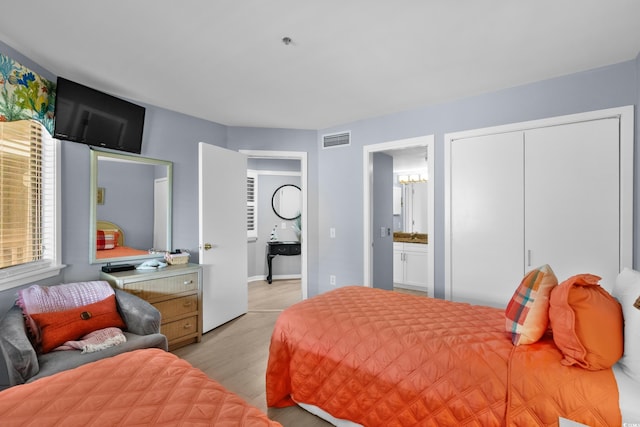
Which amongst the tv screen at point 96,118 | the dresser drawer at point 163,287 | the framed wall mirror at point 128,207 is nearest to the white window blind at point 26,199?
the tv screen at point 96,118

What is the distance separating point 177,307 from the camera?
9.82 feet

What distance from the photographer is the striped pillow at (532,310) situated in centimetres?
155

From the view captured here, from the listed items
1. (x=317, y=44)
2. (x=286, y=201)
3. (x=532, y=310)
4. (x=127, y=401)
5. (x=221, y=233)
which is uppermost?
(x=317, y=44)

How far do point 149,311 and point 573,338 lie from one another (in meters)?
2.61

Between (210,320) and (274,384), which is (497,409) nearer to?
(274,384)

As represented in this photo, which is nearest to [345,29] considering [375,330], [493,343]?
[375,330]

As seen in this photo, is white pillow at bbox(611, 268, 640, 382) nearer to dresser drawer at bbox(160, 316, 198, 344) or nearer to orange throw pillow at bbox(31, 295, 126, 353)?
orange throw pillow at bbox(31, 295, 126, 353)

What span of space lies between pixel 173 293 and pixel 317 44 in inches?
99.2

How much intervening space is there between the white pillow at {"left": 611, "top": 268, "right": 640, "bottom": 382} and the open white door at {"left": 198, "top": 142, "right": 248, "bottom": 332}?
327 cm

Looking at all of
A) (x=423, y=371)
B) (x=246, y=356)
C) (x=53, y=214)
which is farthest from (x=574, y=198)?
(x=53, y=214)

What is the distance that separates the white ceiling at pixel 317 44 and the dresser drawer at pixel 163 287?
1775 mm

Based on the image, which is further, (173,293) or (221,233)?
(221,233)

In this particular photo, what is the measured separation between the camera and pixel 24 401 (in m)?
1.13

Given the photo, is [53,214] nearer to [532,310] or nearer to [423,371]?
[423,371]
